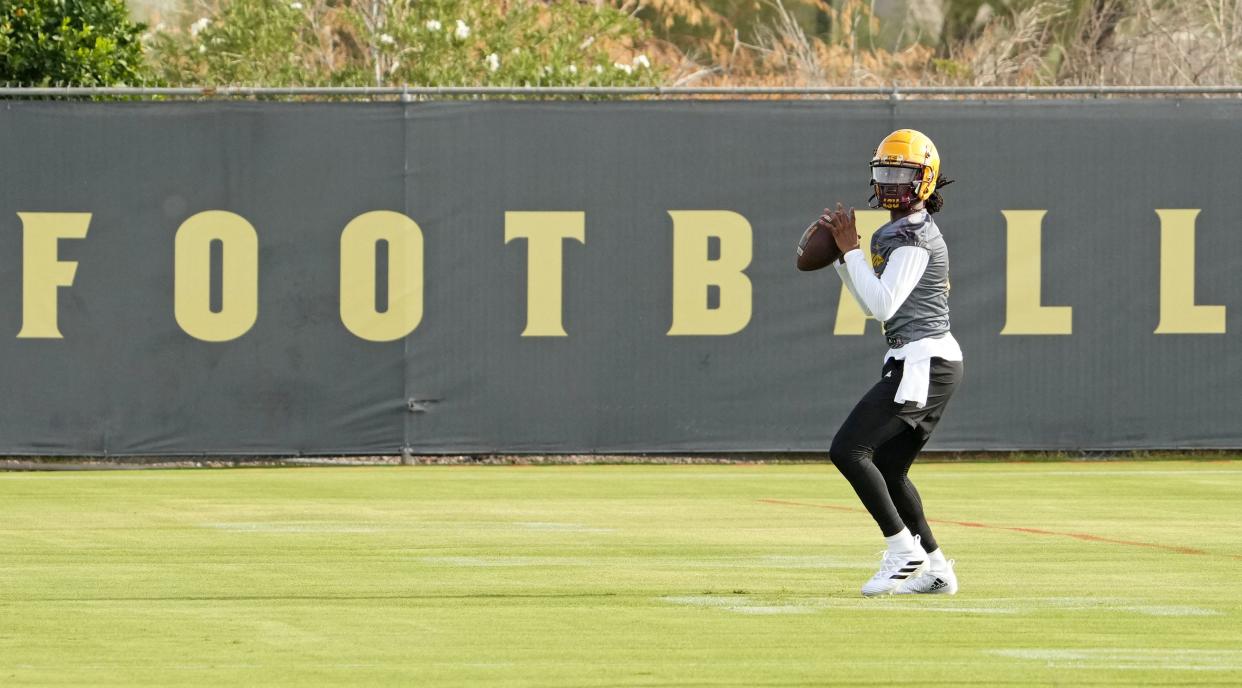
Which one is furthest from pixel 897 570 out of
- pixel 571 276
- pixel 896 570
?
pixel 571 276

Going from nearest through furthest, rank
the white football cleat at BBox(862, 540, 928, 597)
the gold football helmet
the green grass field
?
the green grass field, the white football cleat at BBox(862, 540, 928, 597), the gold football helmet

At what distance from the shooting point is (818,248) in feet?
A: 28.7

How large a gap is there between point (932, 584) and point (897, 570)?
240 mm

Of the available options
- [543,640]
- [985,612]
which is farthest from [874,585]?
[543,640]

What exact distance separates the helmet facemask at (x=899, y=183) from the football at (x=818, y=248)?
301 mm

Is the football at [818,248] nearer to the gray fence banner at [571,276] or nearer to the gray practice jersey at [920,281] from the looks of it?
the gray practice jersey at [920,281]

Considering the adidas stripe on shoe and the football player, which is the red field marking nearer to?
the football player

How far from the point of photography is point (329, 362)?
16250 millimetres

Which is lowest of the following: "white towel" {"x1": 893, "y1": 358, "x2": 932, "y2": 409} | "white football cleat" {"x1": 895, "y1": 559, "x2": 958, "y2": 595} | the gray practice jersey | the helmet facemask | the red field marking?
the red field marking

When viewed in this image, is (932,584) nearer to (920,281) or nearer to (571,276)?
(920,281)

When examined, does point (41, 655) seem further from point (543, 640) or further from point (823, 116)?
point (823, 116)

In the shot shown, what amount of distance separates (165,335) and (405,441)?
2.17 m

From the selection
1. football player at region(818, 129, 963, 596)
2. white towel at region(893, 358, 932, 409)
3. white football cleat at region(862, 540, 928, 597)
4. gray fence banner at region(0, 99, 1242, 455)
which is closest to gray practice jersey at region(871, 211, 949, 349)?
football player at region(818, 129, 963, 596)

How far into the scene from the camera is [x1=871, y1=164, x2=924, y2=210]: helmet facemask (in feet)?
28.9
